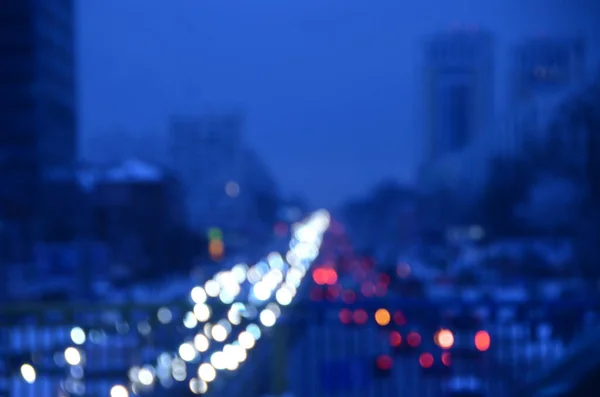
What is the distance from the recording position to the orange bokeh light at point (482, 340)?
988 centimetres

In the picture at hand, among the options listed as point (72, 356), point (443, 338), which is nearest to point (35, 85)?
point (72, 356)

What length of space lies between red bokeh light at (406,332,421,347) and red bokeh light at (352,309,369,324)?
473 mm

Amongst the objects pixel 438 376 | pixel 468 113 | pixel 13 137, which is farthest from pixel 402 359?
pixel 468 113

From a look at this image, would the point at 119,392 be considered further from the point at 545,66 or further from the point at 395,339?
the point at 545,66

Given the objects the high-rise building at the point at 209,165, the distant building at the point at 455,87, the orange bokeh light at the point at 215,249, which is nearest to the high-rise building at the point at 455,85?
the distant building at the point at 455,87

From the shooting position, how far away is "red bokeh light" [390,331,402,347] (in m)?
10.2

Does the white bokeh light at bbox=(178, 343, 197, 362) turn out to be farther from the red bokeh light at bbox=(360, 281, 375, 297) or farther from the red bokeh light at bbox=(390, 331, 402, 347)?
the red bokeh light at bbox=(360, 281, 375, 297)

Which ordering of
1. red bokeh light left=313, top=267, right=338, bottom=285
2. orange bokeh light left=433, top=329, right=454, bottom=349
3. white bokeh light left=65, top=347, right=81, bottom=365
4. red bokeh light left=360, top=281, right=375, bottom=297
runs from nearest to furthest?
1. orange bokeh light left=433, top=329, right=454, bottom=349
2. white bokeh light left=65, top=347, right=81, bottom=365
3. red bokeh light left=360, top=281, right=375, bottom=297
4. red bokeh light left=313, top=267, right=338, bottom=285

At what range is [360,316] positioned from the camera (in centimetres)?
1044

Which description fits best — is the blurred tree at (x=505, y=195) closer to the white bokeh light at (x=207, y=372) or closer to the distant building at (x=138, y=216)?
the distant building at (x=138, y=216)

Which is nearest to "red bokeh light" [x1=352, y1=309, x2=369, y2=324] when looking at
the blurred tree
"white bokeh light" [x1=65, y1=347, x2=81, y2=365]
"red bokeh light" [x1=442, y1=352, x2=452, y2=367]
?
"red bokeh light" [x1=442, y1=352, x2=452, y2=367]

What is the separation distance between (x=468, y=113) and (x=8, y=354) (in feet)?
141

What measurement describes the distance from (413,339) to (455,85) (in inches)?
1690

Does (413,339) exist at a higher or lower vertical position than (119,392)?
higher
